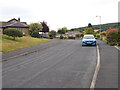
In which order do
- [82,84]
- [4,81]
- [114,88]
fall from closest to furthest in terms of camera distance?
[114,88], [82,84], [4,81]

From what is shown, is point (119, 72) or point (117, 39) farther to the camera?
point (117, 39)

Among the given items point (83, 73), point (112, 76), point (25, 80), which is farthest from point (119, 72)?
point (25, 80)

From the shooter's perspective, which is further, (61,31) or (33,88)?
(61,31)

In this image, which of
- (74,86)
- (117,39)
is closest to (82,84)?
(74,86)

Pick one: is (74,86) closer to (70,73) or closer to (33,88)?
(33,88)

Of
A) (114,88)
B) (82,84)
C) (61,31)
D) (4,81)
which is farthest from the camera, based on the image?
(61,31)

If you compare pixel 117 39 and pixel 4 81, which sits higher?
pixel 117 39

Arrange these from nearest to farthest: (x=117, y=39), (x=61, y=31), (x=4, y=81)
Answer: (x=4, y=81) < (x=117, y=39) < (x=61, y=31)

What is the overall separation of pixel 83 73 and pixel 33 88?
3.06 m

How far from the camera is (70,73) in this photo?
→ 343 inches

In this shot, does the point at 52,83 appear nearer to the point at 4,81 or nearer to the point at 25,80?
the point at 25,80

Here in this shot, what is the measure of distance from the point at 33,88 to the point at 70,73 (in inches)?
106

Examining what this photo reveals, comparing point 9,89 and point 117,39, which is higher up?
point 117,39

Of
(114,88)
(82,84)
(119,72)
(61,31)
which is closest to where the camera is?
(114,88)
